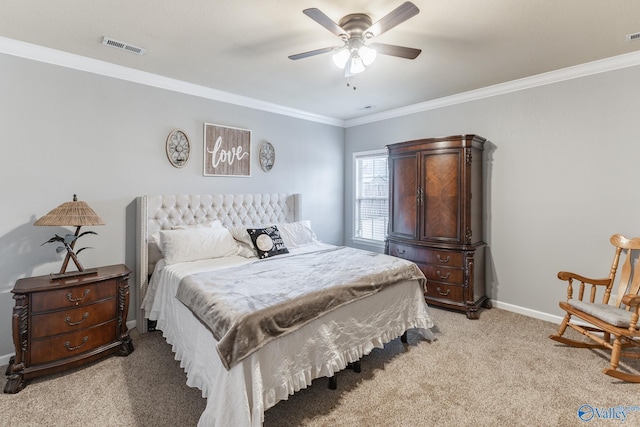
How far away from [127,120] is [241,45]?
60.4 inches

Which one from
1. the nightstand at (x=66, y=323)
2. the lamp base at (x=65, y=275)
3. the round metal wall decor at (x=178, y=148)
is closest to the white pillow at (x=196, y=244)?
the nightstand at (x=66, y=323)

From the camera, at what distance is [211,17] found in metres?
2.27

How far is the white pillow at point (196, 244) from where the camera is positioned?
308 cm

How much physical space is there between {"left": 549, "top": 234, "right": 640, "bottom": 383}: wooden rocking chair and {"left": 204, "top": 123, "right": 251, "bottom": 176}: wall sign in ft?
12.6

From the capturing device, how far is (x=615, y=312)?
2.56m

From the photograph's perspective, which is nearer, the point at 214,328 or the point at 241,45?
the point at 214,328

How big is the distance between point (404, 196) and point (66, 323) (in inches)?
149

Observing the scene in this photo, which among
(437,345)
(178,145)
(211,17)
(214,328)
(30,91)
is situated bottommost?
(437,345)

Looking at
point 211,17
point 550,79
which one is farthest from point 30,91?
point 550,79

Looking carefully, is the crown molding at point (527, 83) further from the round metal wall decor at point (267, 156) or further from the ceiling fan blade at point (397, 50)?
the ceiling fan blade at point (397, 50)

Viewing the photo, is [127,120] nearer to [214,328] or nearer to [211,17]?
[211,17]

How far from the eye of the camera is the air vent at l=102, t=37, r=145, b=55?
2.61m

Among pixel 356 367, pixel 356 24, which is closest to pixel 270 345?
pixel 356 367

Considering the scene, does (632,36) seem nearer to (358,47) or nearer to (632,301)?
(632,301)
